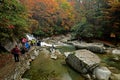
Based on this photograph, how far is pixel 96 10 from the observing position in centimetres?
3484

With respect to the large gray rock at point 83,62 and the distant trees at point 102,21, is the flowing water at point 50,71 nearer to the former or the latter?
the large gray rock at point 83,62

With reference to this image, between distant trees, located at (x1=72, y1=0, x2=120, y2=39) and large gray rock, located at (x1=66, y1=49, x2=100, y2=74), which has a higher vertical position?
distant trees, located at (x1=72, y1=0, x2=120, y2=39)

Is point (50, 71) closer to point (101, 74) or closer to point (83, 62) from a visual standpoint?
point (83, 62)

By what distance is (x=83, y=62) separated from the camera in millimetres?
14906

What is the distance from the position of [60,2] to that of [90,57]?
126 ft

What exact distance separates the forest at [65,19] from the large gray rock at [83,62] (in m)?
6.15

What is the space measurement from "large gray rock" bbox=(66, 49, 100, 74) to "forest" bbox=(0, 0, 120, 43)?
242 inches

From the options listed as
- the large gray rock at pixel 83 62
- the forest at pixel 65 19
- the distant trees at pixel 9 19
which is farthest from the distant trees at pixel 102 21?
the distant trees at pixel 9 19

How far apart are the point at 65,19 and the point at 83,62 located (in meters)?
35.6

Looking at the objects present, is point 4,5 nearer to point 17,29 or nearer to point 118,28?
point 17,29

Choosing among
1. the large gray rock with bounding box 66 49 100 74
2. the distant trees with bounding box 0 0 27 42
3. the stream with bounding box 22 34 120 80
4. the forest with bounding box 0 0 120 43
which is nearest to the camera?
the distant trees with bounding box 0 0 27 42

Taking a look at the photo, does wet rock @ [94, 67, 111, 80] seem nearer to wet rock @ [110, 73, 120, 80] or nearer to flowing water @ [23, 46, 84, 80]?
wet rock @ [110, 73, 120, 80]

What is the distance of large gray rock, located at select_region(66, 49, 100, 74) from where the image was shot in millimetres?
14811

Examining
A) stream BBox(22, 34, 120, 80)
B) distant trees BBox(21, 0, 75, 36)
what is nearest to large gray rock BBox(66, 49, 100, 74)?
stream BBox(22, 34, 120, 80)
